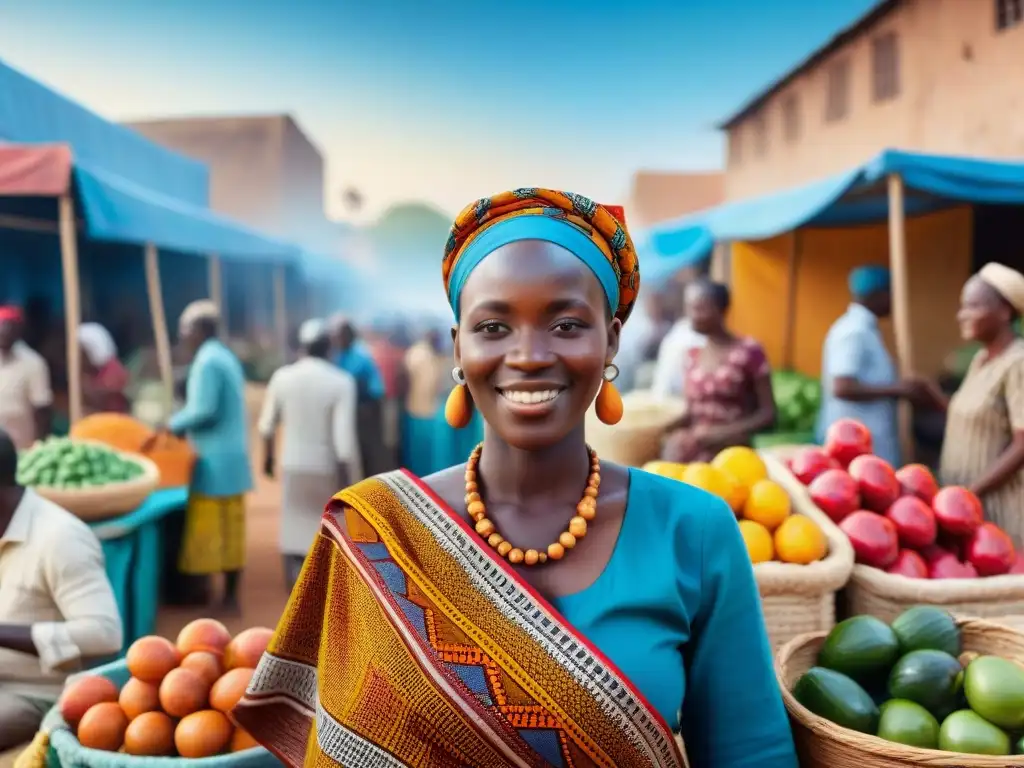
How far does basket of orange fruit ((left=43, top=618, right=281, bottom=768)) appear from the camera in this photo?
80.4 inches

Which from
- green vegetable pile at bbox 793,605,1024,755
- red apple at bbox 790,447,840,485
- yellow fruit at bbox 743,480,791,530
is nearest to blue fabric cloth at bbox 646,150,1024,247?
red apple at bbox 790,447,840,485

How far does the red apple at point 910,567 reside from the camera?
2.43m

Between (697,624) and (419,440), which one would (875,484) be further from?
(419,440)

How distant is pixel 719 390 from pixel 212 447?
3287 mm

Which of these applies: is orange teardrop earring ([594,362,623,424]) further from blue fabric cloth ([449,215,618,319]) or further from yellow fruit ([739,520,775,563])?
yellow fruit ([739,520,775,563])

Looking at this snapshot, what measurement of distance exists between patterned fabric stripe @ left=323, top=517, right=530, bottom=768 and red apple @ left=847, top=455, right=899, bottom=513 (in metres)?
1.79

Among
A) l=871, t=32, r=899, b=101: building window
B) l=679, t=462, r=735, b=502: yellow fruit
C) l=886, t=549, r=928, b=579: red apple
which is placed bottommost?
l=886, t=549, r=928, b=579: red apple

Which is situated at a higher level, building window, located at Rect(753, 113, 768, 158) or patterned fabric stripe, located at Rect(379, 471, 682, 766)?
building window, located at Rect(753, 113, 768, 158)

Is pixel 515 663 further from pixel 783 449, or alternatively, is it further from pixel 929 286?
pixel 929 286

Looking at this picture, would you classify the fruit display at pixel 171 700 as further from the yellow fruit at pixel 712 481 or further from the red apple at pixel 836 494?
the red apple at pixel 836 494

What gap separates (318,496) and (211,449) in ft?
2.57

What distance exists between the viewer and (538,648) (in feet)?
4.44

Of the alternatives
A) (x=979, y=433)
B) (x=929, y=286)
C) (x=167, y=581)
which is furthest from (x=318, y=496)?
(x=929, y=286)

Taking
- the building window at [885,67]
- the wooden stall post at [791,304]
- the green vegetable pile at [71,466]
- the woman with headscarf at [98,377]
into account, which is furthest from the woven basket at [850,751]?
the building window at [885,67]
